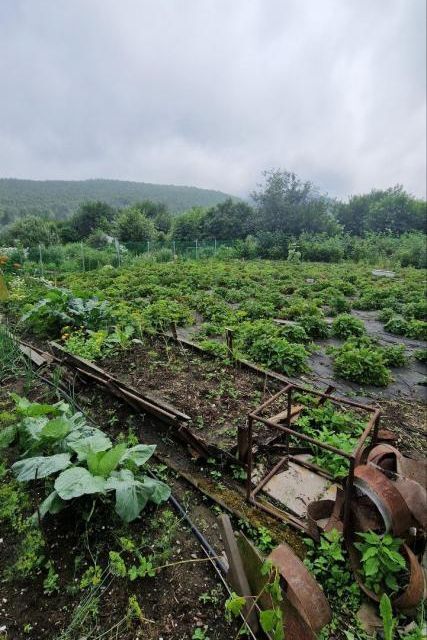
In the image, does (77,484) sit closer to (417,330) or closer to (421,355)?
(421,355)

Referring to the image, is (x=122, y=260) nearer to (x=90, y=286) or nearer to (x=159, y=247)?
(x=159, y=247)

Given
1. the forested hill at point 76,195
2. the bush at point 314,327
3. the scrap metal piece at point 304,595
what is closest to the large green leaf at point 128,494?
the scrap metal piece at point 304,595

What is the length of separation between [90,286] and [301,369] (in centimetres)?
801

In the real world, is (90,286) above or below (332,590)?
above

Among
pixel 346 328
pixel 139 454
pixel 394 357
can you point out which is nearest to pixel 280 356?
pixel 394 357

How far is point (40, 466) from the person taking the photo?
2301mm

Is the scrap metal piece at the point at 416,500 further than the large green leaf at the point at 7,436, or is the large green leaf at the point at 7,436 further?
the large green leaf at the point at 7,436

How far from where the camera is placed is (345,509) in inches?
78.0

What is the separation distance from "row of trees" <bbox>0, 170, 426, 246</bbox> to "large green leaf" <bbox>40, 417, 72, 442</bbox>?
76.2ft

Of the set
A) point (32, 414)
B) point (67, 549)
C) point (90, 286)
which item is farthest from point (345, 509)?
point (90, 286)

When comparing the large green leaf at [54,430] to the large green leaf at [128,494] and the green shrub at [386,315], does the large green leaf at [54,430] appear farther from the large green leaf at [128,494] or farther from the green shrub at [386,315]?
the green shrub at [386,315]

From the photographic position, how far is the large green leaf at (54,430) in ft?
8.40

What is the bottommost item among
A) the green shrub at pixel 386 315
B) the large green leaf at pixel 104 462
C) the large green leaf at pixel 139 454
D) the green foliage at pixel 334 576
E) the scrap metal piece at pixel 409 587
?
the green foliage at pixel 334 576

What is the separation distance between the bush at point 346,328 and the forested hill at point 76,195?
216 feet
